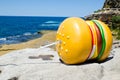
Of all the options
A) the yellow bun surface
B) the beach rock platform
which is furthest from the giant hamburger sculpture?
the beach rock platform

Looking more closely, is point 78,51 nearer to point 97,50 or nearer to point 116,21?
point 97,50

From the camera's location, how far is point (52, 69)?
8.35 m

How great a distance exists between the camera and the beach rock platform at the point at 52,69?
7.93 meters

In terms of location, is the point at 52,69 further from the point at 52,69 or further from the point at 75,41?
the point at 75,41

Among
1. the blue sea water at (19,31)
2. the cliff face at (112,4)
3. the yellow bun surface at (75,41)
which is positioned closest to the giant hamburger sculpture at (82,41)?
the yellow bun surface at (75,41)

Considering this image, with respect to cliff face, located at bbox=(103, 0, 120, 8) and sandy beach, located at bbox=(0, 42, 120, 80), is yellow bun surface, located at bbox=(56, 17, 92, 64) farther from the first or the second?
cliff face, located at bbox=(103, 0, 120, 8)

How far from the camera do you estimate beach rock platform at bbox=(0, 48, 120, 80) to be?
312 inches

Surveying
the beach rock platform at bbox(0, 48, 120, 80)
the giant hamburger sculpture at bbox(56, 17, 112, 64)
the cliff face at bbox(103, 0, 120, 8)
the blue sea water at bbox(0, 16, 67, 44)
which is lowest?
the blue sea water at bbox(0, 16, 67, 44)

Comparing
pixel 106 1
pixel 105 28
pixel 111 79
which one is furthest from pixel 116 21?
pixel 111 79

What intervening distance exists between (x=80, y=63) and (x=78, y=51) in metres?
0.54

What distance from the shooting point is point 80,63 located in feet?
29.2

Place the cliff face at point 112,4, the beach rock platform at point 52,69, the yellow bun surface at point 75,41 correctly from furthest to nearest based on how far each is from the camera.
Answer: the cliff face at point 112,4
the yellow bun surface at point 75,41
the beach rock platform at point 52,69

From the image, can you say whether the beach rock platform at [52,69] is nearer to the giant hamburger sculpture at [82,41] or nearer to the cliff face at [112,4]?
the giant hamburger sculpture at [82,41]

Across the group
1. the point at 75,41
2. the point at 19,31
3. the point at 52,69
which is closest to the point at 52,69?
the point at 52,69
